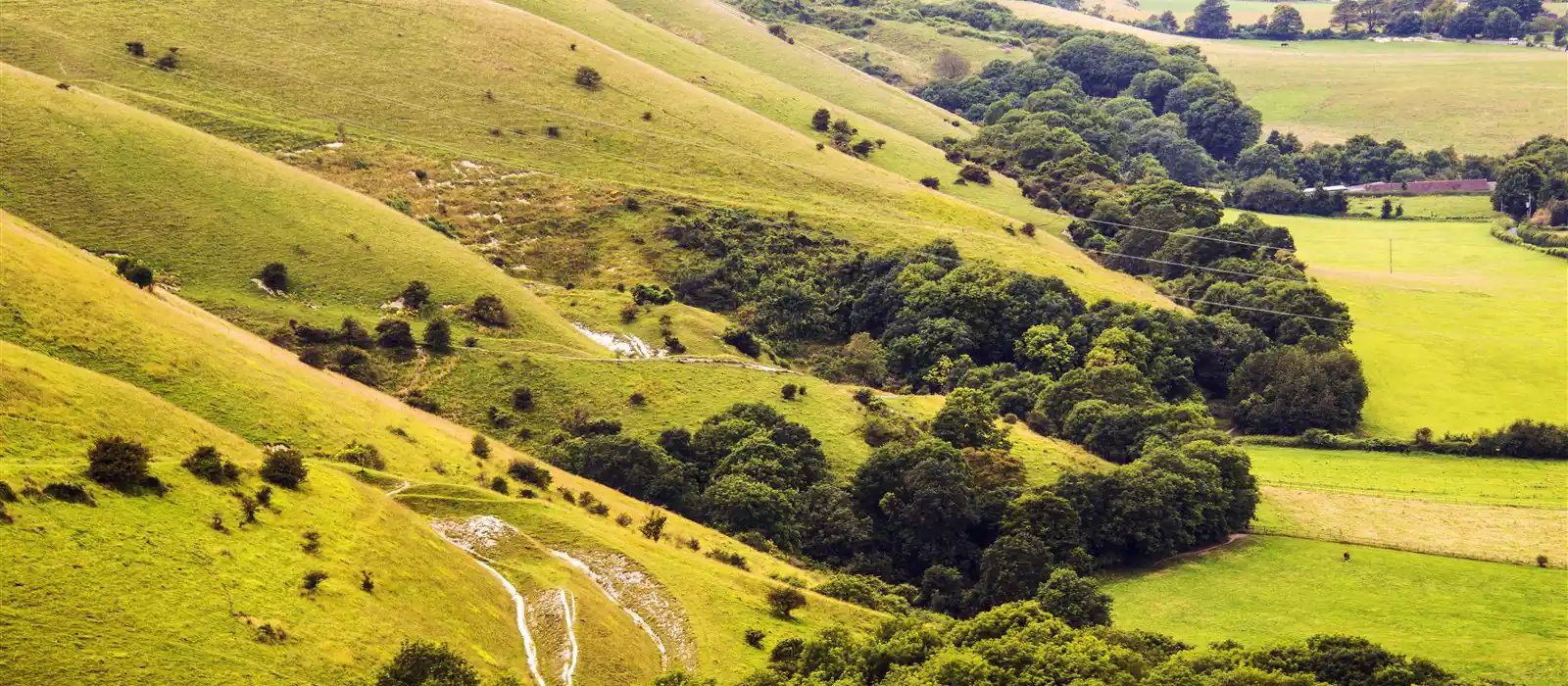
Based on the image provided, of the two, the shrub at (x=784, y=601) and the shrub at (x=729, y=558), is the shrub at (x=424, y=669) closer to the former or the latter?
the shrub at (x=784, y=601)

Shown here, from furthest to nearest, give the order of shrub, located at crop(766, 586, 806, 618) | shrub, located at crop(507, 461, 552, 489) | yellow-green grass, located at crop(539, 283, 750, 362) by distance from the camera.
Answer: yellow-green grass, located at crop(539, 283, 750, 362) → shrub, located at crop(507, 461, 552, 489) → shrub, located at crop(766, 586, 806, 618)

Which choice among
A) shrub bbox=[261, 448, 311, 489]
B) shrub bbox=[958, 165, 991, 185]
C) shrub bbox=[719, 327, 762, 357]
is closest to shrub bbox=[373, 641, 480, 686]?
shrub bbox=[261, 448, 311, 489]

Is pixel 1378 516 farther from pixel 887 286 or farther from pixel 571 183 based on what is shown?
pixel 571 183

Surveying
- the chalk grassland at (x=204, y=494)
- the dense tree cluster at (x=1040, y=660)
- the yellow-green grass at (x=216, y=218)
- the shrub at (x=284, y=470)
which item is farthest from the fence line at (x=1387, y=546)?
Answer: the shrub at (x=284, y=470)

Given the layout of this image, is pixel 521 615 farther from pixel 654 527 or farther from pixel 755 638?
pixel 654 527

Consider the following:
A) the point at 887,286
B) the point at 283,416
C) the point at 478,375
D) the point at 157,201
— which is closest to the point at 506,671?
the point at 283,416

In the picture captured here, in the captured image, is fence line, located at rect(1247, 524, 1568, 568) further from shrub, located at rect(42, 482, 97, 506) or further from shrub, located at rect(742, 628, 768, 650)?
shrub, located at rect(42, 482, 97, 506)

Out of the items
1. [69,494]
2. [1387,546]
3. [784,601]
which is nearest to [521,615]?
[784,601]

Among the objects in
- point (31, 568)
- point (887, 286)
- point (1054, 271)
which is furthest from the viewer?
point (1054, 271)
